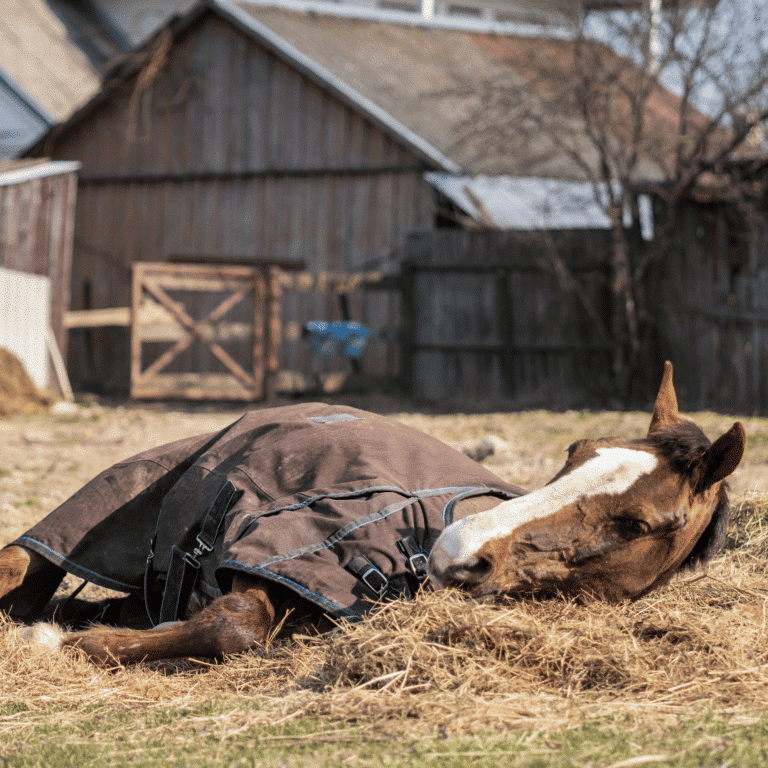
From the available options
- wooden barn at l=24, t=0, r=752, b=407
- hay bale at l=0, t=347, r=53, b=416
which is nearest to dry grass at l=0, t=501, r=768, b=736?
hay bale at l=0, t=347, r=53, b=416

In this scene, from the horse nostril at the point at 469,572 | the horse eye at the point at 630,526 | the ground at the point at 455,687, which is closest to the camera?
the ground at the point at 455,687

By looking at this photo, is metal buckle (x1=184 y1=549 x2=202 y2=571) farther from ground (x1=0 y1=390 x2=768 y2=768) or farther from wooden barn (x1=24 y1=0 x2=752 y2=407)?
wooden barn (x1=24 y1=0 x2=752 y2=407)

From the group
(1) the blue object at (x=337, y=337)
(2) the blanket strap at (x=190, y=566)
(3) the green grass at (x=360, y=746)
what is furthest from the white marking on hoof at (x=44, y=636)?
(1) the blue object at (x=337, y=337)

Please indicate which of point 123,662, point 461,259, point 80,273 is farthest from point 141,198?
point 123,662

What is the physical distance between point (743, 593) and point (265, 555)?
5.06 feet

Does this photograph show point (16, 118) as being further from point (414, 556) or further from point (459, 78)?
point (414, 556)

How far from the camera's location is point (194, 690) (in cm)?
231

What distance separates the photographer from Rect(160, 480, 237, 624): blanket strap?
2.85m

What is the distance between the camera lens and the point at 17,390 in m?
9.37

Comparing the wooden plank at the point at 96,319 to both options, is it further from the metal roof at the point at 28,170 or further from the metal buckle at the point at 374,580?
the metal buckle at the point at 374,580

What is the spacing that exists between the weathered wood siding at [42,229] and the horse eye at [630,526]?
30.6ft

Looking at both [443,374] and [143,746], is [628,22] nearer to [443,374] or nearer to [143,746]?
[443,374]

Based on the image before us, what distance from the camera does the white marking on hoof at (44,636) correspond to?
266 centimetres

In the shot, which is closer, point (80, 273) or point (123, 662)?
point (123, 662)
